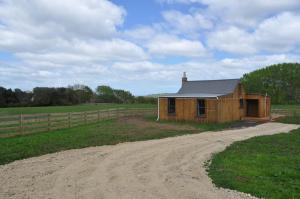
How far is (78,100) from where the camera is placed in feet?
219

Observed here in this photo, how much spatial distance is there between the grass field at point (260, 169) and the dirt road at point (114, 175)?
1.40ft

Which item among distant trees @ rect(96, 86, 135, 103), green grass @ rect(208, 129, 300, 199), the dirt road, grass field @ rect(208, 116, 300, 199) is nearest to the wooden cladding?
grass field @ rect(208, 116, 300, 199)

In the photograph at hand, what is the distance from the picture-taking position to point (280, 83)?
5847 cm

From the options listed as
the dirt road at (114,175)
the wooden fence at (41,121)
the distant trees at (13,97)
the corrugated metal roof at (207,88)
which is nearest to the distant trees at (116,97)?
the distant trees at (13,97)

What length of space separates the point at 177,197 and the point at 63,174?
324cm

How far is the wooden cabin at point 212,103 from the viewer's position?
2505 cm

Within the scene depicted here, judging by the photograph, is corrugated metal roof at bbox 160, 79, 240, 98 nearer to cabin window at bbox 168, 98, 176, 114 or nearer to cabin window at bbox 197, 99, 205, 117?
cabin window at bbox 197, 99, 205, 117

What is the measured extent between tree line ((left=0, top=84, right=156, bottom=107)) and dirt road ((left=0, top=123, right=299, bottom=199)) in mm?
44898

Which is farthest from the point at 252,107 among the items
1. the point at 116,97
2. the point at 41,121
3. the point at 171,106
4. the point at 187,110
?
the point at 116,97

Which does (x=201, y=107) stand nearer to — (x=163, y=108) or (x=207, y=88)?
(x=163, y=108)

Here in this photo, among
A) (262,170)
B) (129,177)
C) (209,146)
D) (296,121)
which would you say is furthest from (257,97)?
(129,177)

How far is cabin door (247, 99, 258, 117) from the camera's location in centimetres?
3004

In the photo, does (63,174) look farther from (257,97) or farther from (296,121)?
(257,97)

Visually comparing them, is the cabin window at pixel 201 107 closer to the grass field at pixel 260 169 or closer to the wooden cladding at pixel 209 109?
the wooden cladding at pixel 209 109
